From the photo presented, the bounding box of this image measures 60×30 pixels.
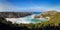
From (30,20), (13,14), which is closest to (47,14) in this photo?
(30,20)

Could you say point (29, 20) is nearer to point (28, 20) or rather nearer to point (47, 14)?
point (28, 20)

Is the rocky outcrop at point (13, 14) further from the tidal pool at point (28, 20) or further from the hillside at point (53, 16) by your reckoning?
the hillside at point (53, 16)

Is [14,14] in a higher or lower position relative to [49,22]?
higher

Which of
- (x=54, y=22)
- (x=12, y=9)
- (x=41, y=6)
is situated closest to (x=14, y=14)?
(x=12, y=9)

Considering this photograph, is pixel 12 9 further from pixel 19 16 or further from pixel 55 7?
pixel 55 7

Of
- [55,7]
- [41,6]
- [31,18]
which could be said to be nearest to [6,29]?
[31,18]

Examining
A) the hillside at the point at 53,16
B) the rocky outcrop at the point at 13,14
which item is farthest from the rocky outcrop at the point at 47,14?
the rocky outcrop at the point at 13,14

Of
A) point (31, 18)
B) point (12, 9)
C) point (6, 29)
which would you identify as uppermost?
point (12, 9)

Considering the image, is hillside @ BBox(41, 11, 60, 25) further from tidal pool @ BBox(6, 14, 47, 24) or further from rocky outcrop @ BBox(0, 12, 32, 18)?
rocky outcrop @ BBox(0, 12, 32, 18)

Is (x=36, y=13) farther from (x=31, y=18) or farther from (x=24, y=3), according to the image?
(x=24, y=3)

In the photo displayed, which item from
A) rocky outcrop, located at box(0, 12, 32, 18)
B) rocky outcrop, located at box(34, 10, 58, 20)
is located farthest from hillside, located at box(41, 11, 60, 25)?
rocky outcrop, located at box(0, 12, 32, 18)

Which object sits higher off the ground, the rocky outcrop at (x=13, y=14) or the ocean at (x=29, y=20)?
the rocky outcrop at (x=13, y=14)
